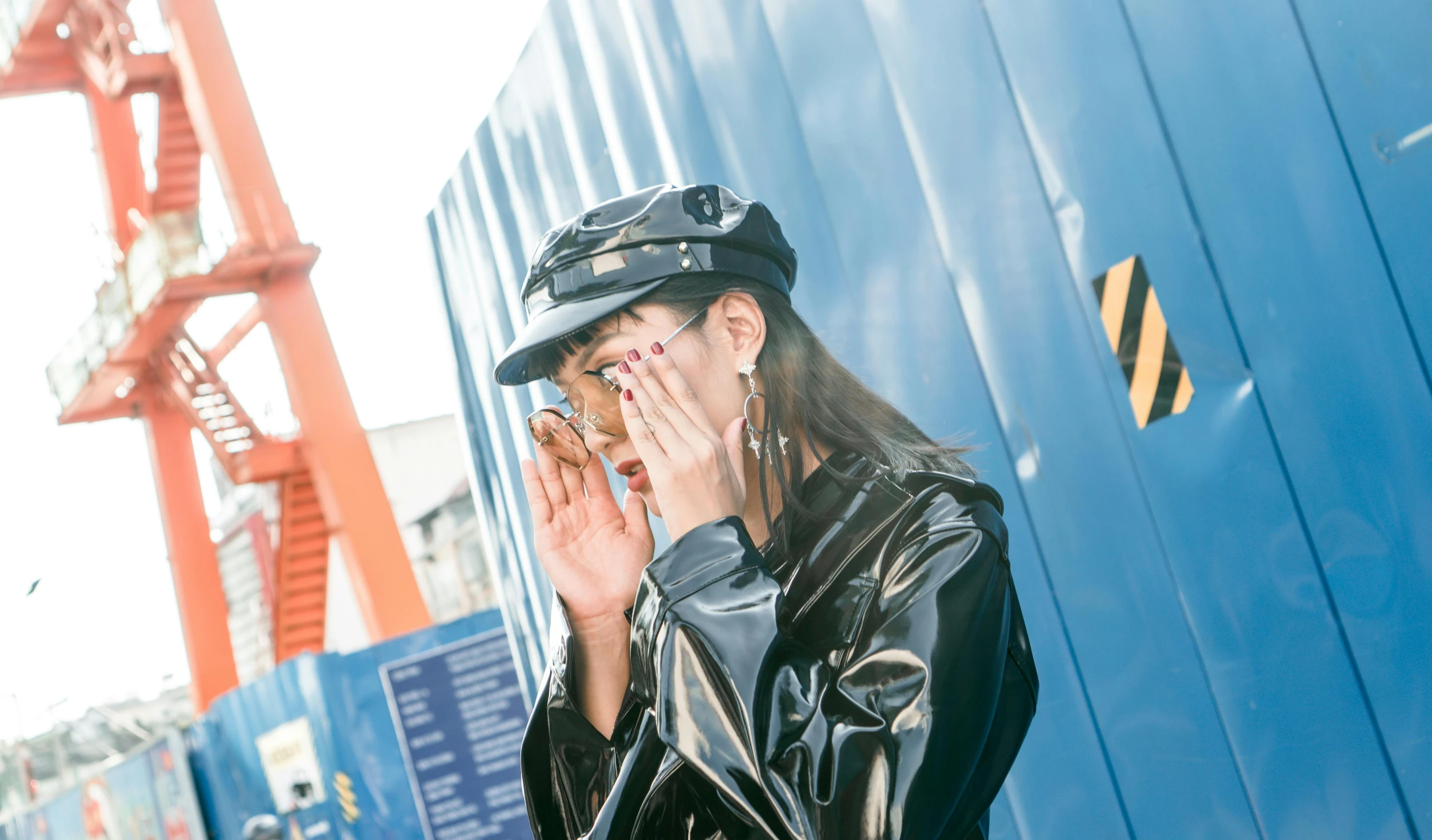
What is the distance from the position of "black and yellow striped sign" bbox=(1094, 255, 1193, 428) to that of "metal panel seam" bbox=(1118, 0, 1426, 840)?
11 centimetres

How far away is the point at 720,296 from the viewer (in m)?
1.52

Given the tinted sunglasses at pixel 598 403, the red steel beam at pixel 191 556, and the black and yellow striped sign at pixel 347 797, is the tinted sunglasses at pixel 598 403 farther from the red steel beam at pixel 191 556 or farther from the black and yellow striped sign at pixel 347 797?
the red steel beam at pixel 191 556

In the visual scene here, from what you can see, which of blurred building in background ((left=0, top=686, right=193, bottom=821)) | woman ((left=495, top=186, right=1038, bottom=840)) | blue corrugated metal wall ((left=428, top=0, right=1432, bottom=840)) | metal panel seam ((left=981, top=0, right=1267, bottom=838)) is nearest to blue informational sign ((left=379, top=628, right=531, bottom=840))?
blue corrugated metal wall ((left=428, top=0, right=1432, bottom=840))

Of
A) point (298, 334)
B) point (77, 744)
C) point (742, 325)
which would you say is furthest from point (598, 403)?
point (77, 744)

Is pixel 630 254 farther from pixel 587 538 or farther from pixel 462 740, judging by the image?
pixel 462 740

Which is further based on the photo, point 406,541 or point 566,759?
point 406,541

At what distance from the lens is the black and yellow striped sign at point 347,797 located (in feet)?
24.9

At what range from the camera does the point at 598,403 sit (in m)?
1.49

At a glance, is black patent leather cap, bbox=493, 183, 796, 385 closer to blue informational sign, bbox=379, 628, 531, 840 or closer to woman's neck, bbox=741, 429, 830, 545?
woman's neck, bbox=741, 429, 830, 545

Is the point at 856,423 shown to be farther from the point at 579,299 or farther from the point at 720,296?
the point at 579,299

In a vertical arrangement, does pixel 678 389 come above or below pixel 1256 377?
above

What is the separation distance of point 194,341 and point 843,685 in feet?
47.2

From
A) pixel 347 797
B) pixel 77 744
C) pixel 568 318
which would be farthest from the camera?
pixel 77 744

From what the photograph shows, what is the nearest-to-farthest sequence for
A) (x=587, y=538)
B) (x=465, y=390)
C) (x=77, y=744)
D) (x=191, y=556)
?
(x=587, y=538) → (x=465, y=390) → (x=191, y=556) → (x=77, y=744)
